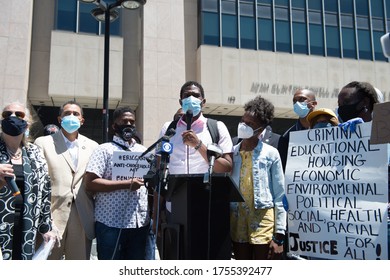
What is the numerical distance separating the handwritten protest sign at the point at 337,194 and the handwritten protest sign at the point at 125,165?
4.82 feet

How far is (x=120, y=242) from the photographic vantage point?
13.2 ft

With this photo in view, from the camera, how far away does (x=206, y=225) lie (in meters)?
3.16

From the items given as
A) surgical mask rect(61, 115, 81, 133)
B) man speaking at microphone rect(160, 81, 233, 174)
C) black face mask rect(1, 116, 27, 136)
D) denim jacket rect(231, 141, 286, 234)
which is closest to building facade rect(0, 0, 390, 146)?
surgical mask rect(61, 115, 81, 133)

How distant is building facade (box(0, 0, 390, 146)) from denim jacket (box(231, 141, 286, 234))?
15848 millimetres

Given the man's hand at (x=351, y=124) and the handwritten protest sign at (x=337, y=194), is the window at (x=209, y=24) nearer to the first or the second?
the handwritten protest sign at (x=337, y=194)

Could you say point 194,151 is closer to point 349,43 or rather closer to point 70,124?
point 70,124

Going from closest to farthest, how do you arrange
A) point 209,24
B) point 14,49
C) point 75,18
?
point 14,49, point 75,18, point 209,24

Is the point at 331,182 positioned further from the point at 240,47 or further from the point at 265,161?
the point at 240,47

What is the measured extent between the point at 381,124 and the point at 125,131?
248 centimetres

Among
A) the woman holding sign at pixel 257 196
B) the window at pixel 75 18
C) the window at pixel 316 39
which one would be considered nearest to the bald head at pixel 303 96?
the woman holding sign at pixel 257 196

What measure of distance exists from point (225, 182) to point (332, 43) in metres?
22.3

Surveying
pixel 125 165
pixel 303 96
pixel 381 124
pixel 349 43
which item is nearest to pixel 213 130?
pixel 125 165

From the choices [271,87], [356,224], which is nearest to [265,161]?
[356,224]

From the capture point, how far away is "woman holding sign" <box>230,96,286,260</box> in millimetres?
3650
